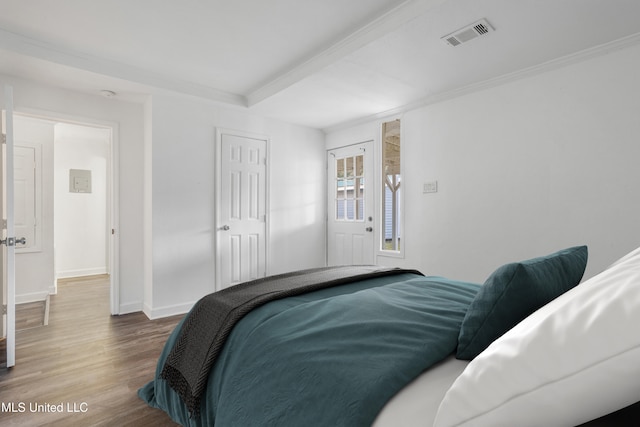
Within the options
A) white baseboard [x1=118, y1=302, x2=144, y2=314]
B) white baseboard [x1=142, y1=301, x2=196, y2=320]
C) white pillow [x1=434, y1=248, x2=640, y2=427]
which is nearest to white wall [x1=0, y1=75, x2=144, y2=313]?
white baseboard [x1=118, y1=302, x2=144, y2=314]

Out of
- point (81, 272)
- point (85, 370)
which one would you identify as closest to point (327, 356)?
point (85, 370)

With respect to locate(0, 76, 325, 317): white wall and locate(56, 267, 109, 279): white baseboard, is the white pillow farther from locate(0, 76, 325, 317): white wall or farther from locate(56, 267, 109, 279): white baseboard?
locate(56, 267, 109, 279): white baseboard

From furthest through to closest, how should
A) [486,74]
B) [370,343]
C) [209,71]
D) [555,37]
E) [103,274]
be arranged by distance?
[103,274], [209,71], [486,74], [555,37], [370,343]

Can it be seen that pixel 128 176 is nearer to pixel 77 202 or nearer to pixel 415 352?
pixel 77 202

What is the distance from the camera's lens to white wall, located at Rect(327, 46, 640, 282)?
8.34ft

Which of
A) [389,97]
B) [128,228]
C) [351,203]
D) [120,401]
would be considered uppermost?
[389,97]

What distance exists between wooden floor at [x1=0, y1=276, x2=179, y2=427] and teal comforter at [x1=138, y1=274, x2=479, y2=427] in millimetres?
640

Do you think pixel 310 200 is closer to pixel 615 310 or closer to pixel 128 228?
pixel 128 228

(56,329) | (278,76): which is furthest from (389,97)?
(56,329)

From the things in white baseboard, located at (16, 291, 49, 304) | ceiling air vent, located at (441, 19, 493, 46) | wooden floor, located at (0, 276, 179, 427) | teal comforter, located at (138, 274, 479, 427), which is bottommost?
wooden floor, located at (0, 276, 179, 427)

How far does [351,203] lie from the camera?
4.71 metres

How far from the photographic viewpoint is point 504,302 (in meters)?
0.98

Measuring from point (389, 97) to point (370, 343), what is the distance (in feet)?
10.4

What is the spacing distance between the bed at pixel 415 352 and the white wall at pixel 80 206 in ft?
16.4
